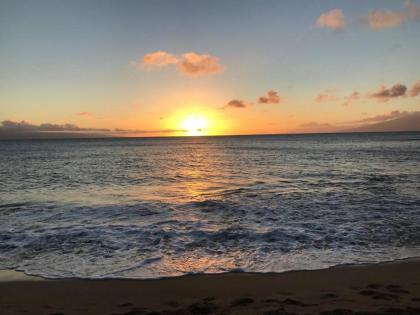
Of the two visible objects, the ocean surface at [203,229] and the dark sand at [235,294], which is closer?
the dark sand at [235,294]

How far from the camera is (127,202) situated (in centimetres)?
1606

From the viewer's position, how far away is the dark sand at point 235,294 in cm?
557

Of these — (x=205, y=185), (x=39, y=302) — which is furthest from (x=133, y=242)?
(x=205, y=185)

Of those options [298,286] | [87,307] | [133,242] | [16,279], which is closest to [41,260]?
[16,279]

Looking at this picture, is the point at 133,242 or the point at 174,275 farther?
the point at 133,242

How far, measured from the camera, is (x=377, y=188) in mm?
18875

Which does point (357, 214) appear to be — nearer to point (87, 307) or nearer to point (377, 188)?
point (377, 188)

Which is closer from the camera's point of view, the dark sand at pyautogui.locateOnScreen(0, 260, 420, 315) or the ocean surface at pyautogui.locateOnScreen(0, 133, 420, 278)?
the dark sand at pyautogui.locateOnScreen(0, 260, 420, 315)

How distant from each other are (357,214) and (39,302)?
10.2m

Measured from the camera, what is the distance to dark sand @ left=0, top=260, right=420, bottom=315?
219 inches

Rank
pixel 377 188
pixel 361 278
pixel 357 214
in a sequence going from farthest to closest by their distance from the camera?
pixel 377 188 → pixel 357 214 → pixel 361 278

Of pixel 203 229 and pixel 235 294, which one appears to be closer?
pixel 235 294

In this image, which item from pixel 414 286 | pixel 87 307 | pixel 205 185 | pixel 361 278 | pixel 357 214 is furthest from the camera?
pixel 205 185

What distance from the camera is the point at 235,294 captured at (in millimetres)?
6207
